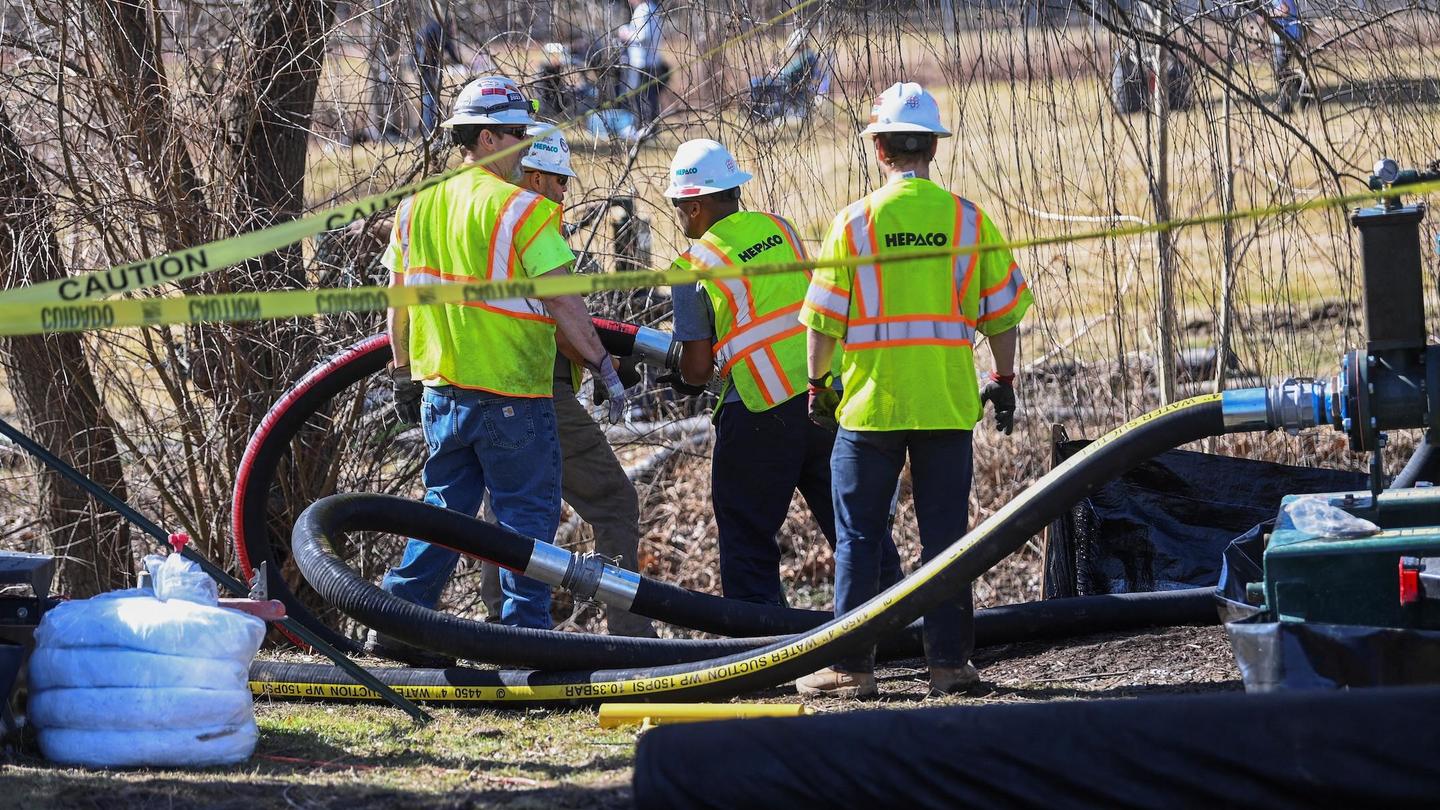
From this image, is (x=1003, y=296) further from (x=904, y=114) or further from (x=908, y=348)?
(x=904, y=114)

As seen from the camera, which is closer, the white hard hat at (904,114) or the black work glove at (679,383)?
the white hard hat at (904,114)

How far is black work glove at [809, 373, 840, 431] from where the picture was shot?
5195 mm

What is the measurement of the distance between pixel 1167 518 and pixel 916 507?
5.02ft

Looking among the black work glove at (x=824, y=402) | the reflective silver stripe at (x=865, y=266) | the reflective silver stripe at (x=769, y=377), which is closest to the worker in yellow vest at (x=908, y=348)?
the reflective silver stripe at (x=865, y=266)

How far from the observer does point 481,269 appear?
5.36 m

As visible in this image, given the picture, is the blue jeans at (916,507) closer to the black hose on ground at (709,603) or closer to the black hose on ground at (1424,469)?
the black hose on ground at (709,603)

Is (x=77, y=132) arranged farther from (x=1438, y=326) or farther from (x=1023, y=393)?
(x=1438, y=326)

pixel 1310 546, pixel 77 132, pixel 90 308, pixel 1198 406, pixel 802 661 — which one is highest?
pixel 77 132

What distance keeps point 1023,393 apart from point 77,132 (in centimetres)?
495

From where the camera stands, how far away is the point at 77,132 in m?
6.44

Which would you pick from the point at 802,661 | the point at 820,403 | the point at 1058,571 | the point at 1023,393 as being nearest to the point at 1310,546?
the point at 802,661

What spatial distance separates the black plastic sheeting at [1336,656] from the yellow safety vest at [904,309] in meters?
1.43

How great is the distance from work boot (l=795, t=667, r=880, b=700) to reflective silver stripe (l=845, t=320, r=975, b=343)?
3.67 feet

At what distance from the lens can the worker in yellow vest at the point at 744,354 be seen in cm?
574
